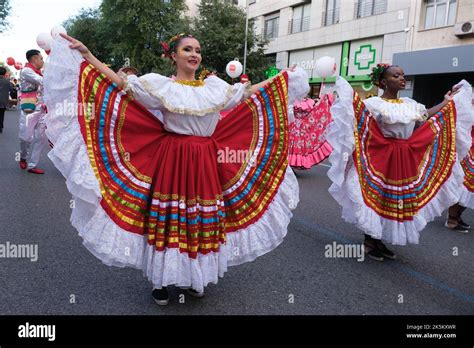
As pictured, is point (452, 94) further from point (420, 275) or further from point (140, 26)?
point (140, 26)

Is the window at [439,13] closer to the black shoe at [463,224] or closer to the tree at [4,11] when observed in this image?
the black shoe at [463,224]

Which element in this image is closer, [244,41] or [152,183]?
[152,183]

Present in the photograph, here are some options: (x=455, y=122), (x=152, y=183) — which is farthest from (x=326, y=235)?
(x=152, y=183)

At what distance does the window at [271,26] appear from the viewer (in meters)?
26.5

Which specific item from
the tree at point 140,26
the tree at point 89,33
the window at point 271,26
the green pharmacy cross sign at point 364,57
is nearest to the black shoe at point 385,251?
the green pharmacy cross sign at point 364,57

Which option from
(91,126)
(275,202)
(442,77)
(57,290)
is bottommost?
(57,290)

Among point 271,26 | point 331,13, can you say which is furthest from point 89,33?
point 331,13

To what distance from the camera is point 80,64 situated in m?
2.76

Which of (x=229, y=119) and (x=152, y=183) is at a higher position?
(x=229, y=119)

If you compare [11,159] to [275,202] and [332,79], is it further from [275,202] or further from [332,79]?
[332,79]

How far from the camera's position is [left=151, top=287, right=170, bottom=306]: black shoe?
2.98 metres

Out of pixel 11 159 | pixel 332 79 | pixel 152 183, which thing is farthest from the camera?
pixel 332 79

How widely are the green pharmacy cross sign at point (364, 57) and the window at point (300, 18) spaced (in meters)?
4.53
